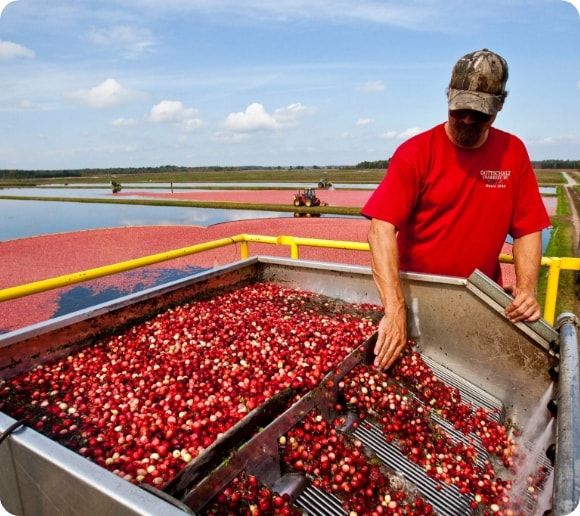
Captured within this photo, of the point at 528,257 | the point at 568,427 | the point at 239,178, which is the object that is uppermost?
the point at 528,257

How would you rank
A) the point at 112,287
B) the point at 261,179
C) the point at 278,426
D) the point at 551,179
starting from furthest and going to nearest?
the point at 261,179
the point at 551,179
the point at 112,287
the point at 278,426

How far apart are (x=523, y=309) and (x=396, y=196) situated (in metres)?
1.15

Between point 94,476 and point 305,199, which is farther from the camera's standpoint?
point 305,199

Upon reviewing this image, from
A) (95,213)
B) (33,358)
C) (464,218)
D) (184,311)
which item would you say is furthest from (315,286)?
(95,213)

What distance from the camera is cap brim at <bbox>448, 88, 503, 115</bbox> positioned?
2553 millimetres

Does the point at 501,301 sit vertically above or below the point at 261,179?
above

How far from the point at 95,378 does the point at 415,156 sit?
2.78 meters

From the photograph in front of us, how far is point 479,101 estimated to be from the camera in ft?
8.38

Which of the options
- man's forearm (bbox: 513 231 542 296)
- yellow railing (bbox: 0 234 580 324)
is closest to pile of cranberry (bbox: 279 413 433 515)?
man's forearm (bbox: 513 231 542 296)

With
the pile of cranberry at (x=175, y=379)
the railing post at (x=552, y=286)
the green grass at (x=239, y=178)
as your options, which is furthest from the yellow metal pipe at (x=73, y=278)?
the green grass at (x=239, y=178)

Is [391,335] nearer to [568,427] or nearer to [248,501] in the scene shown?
[568,427]

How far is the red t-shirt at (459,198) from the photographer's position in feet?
9.42

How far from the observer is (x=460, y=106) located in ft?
8.52

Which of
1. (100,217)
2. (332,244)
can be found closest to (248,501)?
(332,244)
